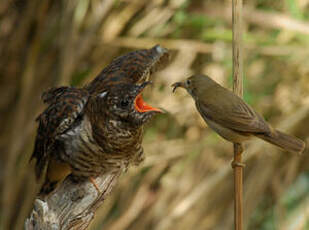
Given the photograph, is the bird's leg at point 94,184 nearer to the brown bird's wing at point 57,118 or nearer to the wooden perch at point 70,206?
the wooden perch at point 70,206

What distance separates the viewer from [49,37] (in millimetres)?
3379

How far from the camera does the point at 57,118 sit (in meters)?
2.06

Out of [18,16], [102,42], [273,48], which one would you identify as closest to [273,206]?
[273,48]

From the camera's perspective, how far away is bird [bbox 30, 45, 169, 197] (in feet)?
6.45

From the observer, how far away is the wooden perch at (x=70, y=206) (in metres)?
1.77

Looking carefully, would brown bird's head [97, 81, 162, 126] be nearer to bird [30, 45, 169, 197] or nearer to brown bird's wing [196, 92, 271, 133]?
bird [30, 45, 169, 197]

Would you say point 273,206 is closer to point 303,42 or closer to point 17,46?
point 303,42

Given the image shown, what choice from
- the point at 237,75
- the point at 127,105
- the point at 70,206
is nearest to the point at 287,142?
the point at 237,75

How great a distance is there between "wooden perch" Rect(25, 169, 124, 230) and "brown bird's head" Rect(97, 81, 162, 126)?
32cm

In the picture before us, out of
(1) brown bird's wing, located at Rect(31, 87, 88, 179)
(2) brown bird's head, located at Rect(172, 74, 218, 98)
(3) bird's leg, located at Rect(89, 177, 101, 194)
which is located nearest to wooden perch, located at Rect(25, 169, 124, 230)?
(3) bird's leg, located at Rect(89, 177, 101, 194)

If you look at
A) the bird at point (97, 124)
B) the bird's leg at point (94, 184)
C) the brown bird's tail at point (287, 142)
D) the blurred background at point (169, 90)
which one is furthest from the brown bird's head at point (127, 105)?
the blurred background at point (169, 90)

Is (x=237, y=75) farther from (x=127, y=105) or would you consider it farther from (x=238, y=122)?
(x=127, y=105)

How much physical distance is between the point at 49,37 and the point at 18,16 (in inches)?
11.2

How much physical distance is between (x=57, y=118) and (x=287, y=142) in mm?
891
